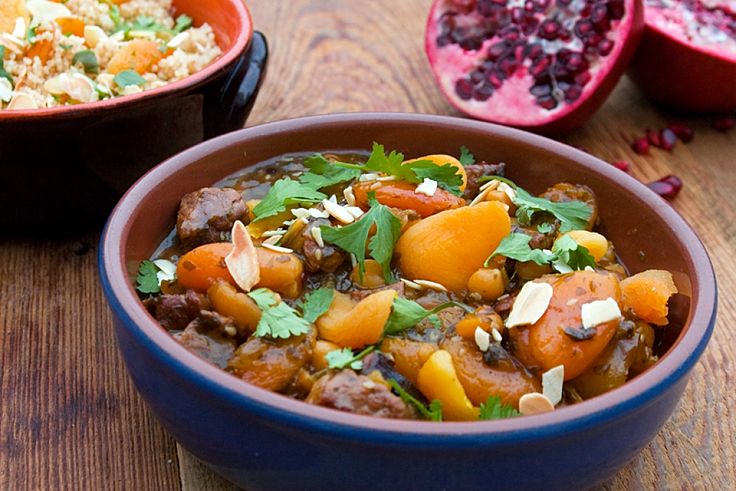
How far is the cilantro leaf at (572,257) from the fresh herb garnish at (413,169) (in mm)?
305

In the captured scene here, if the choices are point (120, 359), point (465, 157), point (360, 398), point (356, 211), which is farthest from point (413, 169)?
point (120, 359)

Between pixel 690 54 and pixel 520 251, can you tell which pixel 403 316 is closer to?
pixel 520 251

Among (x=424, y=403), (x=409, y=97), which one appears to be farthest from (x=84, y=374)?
(x=409, y=97)

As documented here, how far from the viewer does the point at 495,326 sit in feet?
5.61

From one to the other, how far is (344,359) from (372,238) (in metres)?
0.35

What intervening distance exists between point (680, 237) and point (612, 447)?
62 cm

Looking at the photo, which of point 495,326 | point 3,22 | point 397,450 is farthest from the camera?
point 3,22

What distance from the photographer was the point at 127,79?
2562 millimetres

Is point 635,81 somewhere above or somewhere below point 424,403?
below

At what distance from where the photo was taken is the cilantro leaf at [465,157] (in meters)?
2.31

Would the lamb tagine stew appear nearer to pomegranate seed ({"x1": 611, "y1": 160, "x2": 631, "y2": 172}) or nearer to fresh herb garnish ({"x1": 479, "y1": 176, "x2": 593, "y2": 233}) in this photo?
fresh herb garnish ({"x1": 479, "y1": 176, "x2": 593, "y2": 233})

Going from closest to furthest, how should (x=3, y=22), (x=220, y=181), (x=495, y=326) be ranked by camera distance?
1. (x=495, y=326)
2. (x=220, y=181)
3. (x=3, y=22)

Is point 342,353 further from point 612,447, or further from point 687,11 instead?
point 687,11

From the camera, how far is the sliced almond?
2.31 metres
